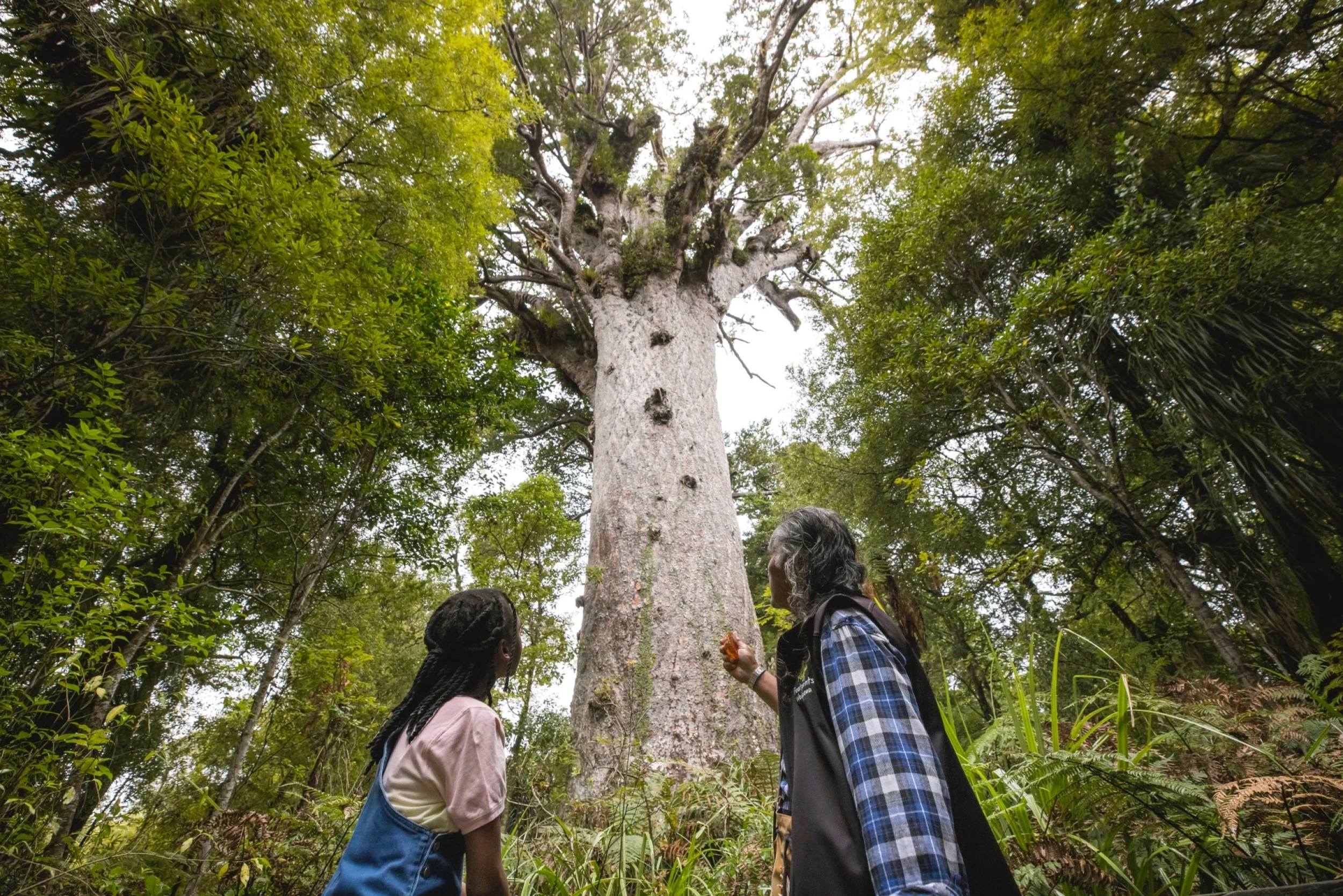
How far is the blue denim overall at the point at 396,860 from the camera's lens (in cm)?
104

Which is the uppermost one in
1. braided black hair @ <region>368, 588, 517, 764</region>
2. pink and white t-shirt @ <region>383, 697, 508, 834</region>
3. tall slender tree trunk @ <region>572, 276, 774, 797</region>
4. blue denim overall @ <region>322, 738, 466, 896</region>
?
tall slender tree trunk @ <region>572, 276, 774, 797</region>

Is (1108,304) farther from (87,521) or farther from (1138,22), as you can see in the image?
(87,521)

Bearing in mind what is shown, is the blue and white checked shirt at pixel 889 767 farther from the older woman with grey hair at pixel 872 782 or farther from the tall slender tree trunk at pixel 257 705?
the tall slender tree trunk at pixel 257 705

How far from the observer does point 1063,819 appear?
1.47 m

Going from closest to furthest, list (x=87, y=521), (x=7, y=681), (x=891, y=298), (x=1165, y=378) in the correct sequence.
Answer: (x=87, y=521) → (x=7, y=681) → (x=1165, y=378) → (x=891, y=298)

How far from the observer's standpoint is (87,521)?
6.53 ft

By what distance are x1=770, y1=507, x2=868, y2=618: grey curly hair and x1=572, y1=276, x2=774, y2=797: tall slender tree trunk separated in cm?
132

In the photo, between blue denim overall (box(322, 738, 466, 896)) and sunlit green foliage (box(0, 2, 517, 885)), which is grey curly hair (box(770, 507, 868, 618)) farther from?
sunlit green foliage (box(0, 2, 517, 885))

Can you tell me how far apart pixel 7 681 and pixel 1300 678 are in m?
5.54

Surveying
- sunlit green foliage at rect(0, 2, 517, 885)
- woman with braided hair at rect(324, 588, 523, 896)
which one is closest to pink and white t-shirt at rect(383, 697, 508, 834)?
woman with braided hair at rect(324, 588, 523, 896)

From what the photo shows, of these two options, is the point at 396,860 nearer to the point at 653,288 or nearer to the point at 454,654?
the point at 454,654

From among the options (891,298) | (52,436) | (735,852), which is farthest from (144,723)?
(891,298)

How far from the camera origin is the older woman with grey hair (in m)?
0.78

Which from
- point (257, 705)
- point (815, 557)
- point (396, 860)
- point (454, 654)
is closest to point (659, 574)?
point (257, 705)
